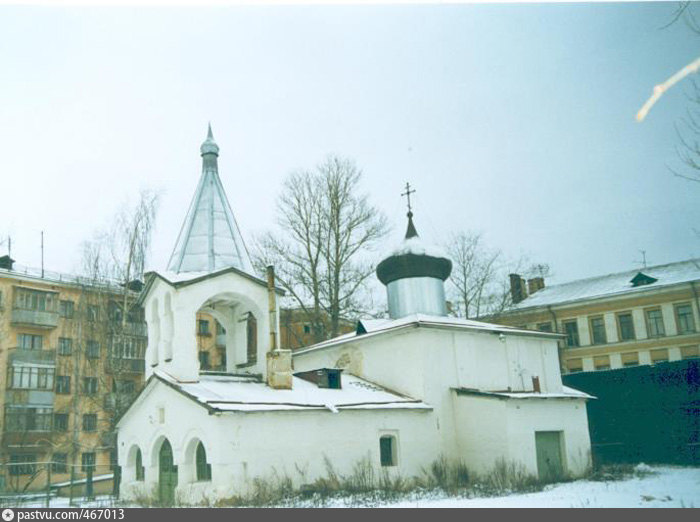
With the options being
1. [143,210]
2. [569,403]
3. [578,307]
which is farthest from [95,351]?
[578,307]

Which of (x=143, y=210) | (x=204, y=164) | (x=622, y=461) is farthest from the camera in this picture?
(x=143, y=210)

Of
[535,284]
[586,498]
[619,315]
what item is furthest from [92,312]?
[535,284]

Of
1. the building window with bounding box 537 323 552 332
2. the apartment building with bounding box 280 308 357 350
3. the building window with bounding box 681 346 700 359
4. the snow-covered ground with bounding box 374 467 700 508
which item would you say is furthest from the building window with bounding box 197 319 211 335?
the snow-covered ground with bounding box 374 467 700 508

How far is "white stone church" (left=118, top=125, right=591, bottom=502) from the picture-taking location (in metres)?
9.78

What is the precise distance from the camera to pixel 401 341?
1277 centimetres

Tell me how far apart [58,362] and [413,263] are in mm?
11809

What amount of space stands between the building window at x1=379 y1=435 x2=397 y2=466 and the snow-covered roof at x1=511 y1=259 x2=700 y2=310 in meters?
7.04

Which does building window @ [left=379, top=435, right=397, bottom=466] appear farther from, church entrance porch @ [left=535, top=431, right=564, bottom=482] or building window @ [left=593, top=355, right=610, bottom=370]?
building window @ [left=593, top=355, right=610, bottom=370]

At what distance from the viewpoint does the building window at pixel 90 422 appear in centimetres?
2189

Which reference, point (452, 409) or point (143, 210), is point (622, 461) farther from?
point (143, 210)

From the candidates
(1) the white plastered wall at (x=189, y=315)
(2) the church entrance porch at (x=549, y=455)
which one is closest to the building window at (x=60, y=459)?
(1) the white plastered wall at (x=189, y=315)

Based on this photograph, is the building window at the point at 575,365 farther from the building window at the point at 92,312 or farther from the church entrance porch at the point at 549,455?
the building window at the point at 92,312

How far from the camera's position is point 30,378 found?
20.0m
